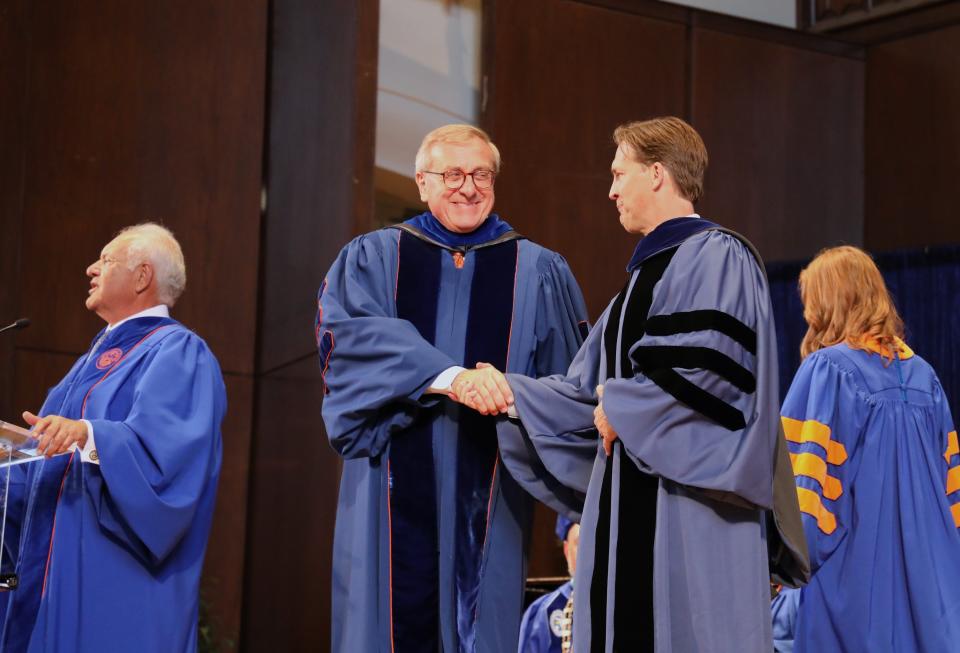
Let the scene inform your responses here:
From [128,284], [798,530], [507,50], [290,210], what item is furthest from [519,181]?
[798,530]

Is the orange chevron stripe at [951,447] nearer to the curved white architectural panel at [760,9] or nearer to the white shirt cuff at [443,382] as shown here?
the white shirt cuff at [443,382]

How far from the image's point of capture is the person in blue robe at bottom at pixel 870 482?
4848 mm

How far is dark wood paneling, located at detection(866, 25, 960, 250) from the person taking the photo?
8094 millimetres

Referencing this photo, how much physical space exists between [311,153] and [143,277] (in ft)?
8.12

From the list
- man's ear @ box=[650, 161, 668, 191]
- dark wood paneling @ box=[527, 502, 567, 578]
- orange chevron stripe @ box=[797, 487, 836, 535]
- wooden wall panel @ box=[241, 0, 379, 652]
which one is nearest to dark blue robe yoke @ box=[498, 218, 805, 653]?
man's ear @ box=[650, 161, 668, 191]

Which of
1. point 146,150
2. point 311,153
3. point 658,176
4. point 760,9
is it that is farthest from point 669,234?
point 760,9

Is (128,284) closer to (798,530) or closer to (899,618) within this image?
(798,530)

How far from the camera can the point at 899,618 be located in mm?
4867

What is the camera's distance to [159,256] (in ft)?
15.0

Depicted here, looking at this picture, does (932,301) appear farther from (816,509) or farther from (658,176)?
(658,176)

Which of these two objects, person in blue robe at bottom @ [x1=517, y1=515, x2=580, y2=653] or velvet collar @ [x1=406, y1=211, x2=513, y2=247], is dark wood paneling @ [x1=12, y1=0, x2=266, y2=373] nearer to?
person in blue robe at bottom @ [x1=517, y1=515, x2=580, y2=653]

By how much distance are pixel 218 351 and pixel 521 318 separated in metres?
3.55

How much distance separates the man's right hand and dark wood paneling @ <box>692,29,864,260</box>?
4.31 m

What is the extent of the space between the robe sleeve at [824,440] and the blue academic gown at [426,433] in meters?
1.23
